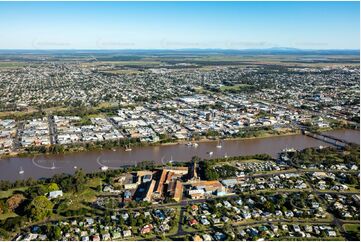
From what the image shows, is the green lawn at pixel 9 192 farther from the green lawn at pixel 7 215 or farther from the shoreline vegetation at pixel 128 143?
the shoreline vegetation at pixel 128 143

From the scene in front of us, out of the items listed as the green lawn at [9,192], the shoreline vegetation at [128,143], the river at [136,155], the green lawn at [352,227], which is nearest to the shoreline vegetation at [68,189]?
the green lawn at [9,192]

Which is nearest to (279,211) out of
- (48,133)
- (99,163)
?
(99,163)

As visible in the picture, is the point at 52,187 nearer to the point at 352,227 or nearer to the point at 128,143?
the point at 128,143

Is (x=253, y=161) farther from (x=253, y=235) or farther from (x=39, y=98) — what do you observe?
(x=39, y=98)

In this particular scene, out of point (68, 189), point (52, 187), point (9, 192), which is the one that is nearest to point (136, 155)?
point (68, 189)

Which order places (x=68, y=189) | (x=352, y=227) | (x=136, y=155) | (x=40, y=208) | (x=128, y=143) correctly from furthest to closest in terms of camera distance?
(x=128, y=143) → (x=136, y=155) → (x=68, y=189) → (x=40, y=208) → (x=352, y=227)
